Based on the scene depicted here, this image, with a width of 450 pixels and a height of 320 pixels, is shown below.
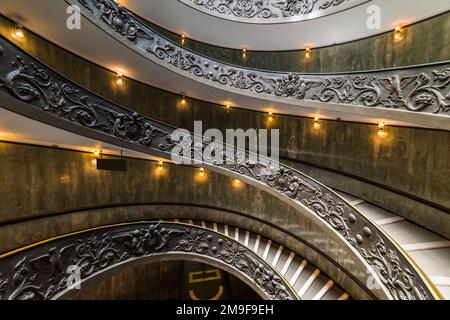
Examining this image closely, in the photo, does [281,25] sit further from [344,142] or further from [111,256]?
[111,256]

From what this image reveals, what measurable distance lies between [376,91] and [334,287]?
19.3 feet

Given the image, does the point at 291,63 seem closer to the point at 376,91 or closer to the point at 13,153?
the point at 376,91

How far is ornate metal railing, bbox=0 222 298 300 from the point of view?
13.4ft

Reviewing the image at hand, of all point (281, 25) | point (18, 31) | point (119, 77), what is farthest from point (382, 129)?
point (18, 31)

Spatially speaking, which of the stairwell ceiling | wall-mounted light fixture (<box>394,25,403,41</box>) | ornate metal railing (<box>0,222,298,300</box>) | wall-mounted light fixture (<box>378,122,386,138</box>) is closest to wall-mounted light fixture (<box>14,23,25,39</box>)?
the stairwell ceiling

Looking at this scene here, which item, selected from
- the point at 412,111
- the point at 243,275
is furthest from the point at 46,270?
the point at 412,111

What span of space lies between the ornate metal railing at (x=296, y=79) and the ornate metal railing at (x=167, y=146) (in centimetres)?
246

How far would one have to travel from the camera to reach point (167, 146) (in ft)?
21.6

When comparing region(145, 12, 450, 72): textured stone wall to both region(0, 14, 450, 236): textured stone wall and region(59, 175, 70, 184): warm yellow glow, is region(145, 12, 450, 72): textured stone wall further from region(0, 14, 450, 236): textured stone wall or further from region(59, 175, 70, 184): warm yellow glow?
region(59, 175, 70, 184): warm yellow glow

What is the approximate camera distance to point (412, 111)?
4379 millimetres

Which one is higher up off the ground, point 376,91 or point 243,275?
point 376,91

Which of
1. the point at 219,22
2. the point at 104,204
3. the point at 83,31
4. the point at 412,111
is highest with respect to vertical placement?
the point at 219,22

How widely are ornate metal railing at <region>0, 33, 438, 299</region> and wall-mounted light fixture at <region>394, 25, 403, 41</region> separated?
18.4 ft

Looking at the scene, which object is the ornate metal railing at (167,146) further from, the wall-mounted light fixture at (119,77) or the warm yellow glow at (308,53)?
the warm yellow glow at (308,53)
